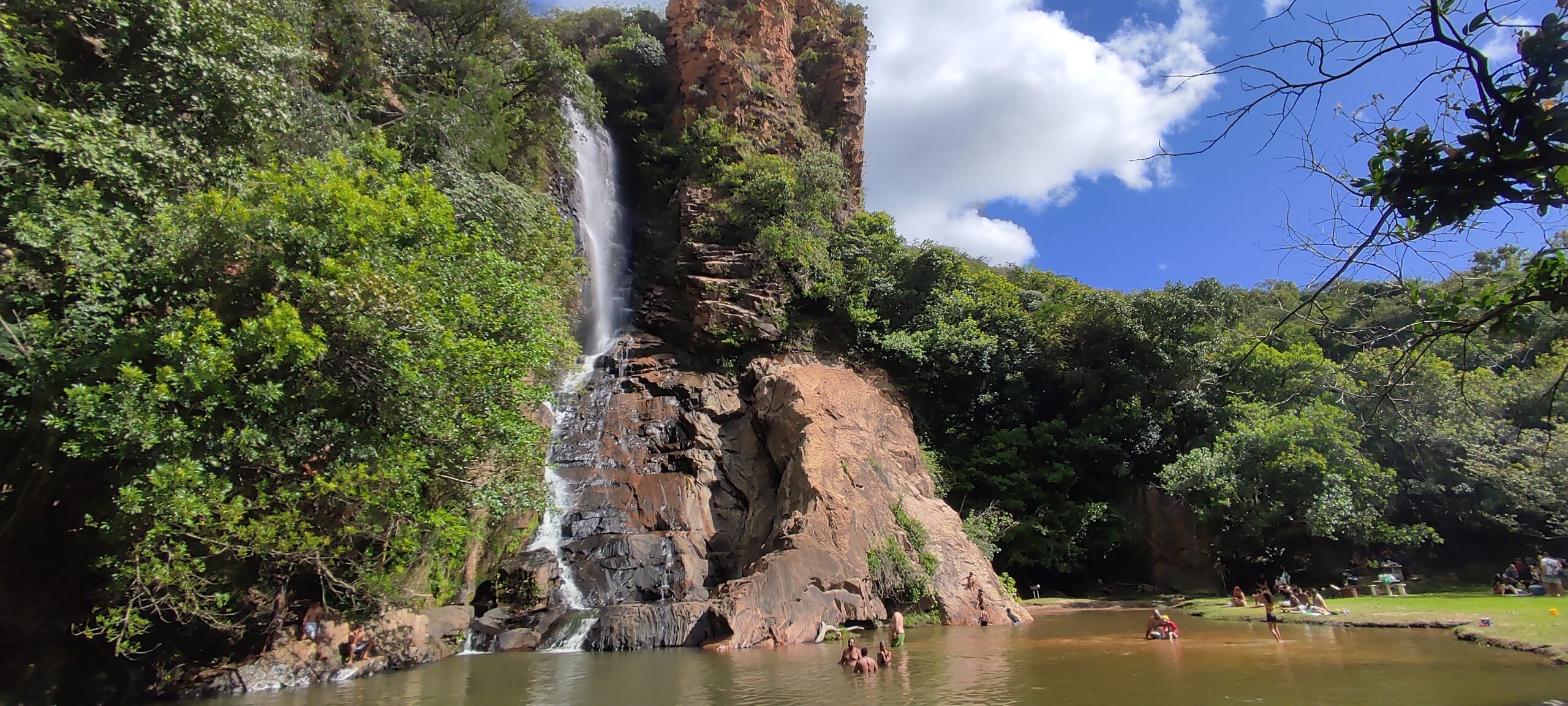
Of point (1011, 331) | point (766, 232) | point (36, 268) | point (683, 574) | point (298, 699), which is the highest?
point (766, 232)

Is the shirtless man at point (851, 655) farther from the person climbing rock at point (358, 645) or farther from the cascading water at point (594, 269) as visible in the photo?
the cascading water at point (594, 269)

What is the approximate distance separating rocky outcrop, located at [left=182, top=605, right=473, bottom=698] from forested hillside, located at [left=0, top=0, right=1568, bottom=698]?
2.04 ft

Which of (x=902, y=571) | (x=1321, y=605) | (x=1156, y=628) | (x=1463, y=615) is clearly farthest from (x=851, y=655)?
(x=1321, y=605)

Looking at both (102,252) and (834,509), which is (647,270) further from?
(102,252)

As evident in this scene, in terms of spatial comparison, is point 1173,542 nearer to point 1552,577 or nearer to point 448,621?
point 1552,577

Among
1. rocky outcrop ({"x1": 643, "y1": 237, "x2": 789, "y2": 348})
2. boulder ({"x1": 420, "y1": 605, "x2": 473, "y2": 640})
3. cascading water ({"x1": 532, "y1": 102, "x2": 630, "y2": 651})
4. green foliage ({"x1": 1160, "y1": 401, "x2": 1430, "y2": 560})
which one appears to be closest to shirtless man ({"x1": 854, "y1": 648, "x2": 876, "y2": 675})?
boulder ({"x1": 420, "y1": 605, "x2": 473, "y2": 640})

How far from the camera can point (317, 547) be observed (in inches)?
418

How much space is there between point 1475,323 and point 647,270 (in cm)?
2862

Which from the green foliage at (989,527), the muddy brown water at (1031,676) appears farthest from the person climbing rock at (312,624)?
the green foliage at (989,527)

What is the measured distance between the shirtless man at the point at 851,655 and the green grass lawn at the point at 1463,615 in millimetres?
9021

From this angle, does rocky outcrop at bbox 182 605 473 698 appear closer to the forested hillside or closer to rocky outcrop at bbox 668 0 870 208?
the forested hillside

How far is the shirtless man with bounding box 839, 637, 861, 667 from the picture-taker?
37.9 ft

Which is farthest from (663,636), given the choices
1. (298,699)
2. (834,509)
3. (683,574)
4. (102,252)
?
(102,252)

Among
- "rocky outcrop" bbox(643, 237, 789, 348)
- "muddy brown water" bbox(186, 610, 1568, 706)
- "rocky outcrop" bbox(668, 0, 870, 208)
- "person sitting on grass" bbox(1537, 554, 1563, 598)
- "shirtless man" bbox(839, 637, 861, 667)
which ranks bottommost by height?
"muddy brown water" bbox(186, 610, 1568, 706)
